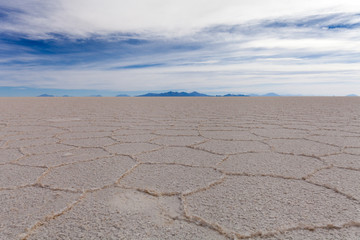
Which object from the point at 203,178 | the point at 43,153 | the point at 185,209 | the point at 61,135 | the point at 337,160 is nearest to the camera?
the point at 185,209

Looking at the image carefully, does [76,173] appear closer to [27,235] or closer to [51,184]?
[51,184]

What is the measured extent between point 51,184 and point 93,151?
2.02 ft

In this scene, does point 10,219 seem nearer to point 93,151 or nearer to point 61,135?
point 93,151

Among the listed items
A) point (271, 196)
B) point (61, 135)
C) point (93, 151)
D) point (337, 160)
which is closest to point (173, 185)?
point (271, 196)

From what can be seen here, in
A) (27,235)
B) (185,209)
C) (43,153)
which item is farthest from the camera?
(43,153)

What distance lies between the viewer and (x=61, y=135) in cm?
238

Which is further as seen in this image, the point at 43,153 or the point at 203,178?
the point at 43,153

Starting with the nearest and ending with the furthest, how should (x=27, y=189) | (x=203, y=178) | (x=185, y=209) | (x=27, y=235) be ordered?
(x=27, y=235) < (x=185, y=209) < (x=27, y=189) < (x=203, y=178)

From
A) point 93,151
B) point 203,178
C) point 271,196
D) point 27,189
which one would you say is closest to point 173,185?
point 203,178

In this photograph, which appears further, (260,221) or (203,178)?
(203,178)

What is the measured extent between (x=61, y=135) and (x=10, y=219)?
5.33 feet

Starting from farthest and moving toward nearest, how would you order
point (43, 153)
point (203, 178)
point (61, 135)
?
point (61, 135), point (43, 153), point (203, 178)

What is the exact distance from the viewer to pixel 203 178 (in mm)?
1220

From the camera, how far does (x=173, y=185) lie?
3.72 ft
